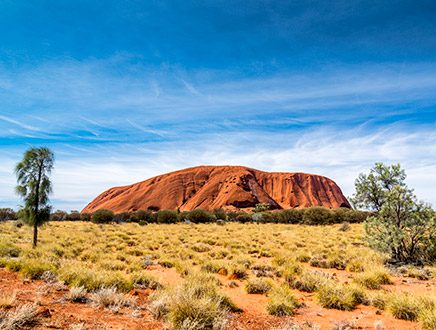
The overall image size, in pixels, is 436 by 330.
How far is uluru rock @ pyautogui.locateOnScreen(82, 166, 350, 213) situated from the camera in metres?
109

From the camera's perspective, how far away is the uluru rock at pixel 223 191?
109m

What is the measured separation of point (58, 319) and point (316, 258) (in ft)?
40.2

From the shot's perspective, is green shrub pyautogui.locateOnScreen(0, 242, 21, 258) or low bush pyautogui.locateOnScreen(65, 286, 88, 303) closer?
low bush pyautogui.locateOnScreen(65, 286, 88, 303)

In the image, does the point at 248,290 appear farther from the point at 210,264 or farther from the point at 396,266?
the point at 396,266

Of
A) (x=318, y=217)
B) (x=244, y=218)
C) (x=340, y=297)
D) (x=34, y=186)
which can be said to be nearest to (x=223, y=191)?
(x=244, y=218)

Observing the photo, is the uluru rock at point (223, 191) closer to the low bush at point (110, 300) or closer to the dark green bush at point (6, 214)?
the dark green bush at point (6, 214)

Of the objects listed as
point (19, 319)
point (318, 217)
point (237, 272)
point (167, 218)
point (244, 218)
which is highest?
point (19, 319)

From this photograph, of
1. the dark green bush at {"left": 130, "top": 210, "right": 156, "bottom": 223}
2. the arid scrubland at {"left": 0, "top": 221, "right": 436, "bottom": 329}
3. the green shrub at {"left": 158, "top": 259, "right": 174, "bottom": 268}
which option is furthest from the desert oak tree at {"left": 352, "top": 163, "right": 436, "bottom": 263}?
the dark green bush at {"left": 130, "top": 210, "right": 156, "bottom": 223}

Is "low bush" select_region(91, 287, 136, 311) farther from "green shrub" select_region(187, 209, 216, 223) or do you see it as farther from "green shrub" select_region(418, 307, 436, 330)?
"green shrub" select_region(187, 209, 216, 223)

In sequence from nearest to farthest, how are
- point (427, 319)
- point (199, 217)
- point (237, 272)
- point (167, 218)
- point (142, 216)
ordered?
point (427, 319) < point (237, 272) < point (199, 217) < point (167, 218) < point (142, 216)

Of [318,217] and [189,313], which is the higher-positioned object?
[189,313]

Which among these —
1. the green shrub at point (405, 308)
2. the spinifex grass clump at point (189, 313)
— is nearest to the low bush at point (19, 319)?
the spinifex grass clump at point (189, 313)

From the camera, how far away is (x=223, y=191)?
111250 millimetres

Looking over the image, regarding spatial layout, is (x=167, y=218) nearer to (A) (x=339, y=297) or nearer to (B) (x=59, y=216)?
(B) (x=59, y=216)
